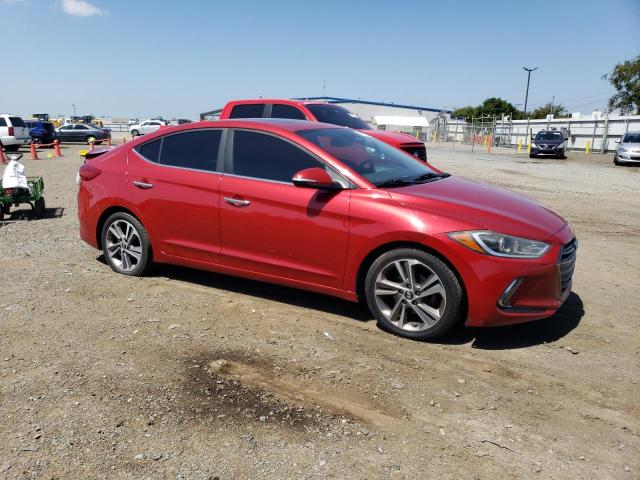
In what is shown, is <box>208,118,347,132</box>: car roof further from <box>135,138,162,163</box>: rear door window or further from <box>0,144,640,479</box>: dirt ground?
<box>0,144,640,479</box>: dirt ground

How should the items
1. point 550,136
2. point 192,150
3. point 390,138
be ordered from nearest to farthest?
point 192,150 → point 390,138 → point 550,136

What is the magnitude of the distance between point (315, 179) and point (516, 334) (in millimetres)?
1986

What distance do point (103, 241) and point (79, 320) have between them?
1.41 m

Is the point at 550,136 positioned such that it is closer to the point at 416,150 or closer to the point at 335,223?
the point at 416,150

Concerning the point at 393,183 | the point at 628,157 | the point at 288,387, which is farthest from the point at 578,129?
the point at 288,387

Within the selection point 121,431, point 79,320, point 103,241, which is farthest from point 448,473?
point 103,241

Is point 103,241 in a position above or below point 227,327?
above

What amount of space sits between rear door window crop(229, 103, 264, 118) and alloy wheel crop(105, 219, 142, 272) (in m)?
5.01

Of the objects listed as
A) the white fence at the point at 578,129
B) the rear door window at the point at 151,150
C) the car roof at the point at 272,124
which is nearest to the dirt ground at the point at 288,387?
the rear door window at the point at 151,150

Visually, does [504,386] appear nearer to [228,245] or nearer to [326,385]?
[326,385]

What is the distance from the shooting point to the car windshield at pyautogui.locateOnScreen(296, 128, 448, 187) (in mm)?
4430

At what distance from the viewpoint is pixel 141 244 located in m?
5.32

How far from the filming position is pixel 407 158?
522cm

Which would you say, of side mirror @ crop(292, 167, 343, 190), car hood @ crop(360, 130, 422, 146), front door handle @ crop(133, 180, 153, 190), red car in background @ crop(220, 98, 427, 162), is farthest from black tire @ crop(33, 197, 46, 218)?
side mirror @ crop(292, 167, 343, 190)
